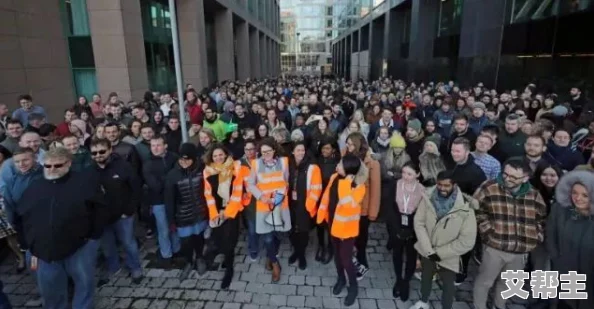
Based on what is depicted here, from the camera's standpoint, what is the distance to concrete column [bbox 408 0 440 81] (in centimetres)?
2339

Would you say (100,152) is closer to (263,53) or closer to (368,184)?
(368,184)

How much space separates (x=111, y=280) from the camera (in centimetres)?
495

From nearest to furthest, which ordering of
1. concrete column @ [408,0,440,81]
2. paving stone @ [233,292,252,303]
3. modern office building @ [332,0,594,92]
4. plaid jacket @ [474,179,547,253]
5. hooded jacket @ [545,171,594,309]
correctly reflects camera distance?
1. hooded jacket @ [545,171,594,309]
2. plaid jacket @ [474,179,547,253]
3. paving stone @ [233,292,252,303]
4. modern office building @ [332,0,594,92]
5. concrete column @ [408,0,440,81]

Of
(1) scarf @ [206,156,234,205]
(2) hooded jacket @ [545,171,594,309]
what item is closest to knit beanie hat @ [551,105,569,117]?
(2) hooded jacket @ [545,171,594,309]

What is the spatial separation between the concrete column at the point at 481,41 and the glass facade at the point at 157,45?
582 inches

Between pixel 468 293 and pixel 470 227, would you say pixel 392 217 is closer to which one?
pixel 470 227

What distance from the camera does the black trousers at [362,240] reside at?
4867 mm

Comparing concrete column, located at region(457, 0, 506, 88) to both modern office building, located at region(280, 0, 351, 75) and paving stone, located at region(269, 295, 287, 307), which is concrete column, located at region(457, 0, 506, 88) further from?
modern office building, located at region(280, 0, 351, 75)

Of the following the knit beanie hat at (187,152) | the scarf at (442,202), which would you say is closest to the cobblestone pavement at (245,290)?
the scarf at (442,202)

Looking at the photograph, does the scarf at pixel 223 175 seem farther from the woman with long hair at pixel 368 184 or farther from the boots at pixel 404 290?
the boots at pixel 404 290

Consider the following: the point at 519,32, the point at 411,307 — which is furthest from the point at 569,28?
the point at 411,307

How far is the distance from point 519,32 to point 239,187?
46.3 feet

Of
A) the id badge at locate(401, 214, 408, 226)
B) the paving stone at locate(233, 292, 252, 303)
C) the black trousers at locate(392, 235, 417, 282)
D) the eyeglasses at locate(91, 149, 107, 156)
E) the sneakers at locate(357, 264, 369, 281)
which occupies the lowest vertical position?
the paving stone at locate(233, 292, 252, 303)

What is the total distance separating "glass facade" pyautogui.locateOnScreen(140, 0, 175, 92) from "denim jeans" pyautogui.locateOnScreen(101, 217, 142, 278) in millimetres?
12826
